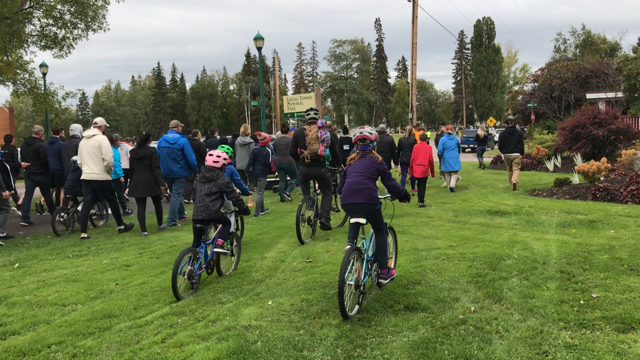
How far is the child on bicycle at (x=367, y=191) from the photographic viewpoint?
4.48 m

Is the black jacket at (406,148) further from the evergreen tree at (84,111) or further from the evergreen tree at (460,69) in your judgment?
the evergreen tree at (84,111)

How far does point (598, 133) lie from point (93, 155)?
14989 mm

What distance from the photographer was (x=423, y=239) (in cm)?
729

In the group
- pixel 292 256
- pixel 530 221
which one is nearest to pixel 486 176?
pixel 530 221

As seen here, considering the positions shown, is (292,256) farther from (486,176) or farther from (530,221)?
(486,176)

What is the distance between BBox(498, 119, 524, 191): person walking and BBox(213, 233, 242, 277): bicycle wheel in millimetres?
8940

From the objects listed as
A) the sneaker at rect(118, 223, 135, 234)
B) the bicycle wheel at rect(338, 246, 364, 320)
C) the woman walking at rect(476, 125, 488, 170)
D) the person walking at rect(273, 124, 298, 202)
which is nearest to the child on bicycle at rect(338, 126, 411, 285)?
the bicycle wheel at rect(338, 246, 364, 320)

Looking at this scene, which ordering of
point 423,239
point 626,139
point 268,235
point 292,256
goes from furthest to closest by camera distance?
point 626,139, point 268,235, point 423,239, point 292,256

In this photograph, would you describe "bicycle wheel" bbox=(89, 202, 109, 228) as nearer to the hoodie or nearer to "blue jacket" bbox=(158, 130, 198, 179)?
"blue jacket" bbox=(158, 130, 198, 179)

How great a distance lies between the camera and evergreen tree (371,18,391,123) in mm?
80438

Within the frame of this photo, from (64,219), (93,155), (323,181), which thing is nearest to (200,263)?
(323,181)

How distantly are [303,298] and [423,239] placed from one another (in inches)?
120

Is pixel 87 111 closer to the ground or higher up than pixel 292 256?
higher up

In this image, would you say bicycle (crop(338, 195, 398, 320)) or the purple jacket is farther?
the purple jacket
